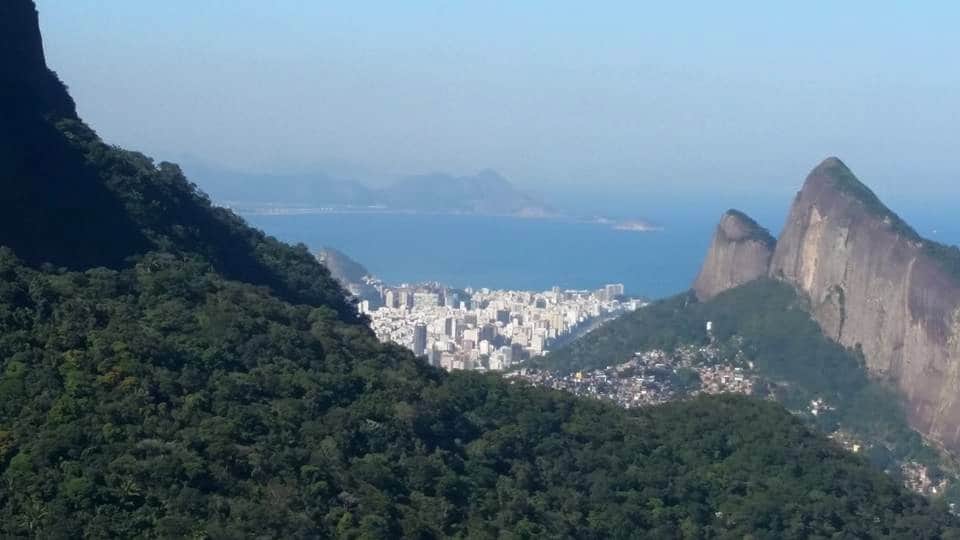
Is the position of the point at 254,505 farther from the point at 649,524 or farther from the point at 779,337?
the point at 779,337

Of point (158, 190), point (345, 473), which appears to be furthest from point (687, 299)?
point (345, 473)

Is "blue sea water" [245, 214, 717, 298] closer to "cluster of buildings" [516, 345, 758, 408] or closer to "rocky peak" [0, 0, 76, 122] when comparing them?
"cluster of buildings" [516, 345, 758, 408]

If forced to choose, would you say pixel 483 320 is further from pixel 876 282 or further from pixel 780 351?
pixel 876 282

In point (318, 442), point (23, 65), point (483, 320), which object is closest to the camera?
point (318, 442)

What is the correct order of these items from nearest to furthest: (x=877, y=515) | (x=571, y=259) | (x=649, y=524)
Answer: (x=649, y=524) < (x=877, y=515) < (x=571, y=259)

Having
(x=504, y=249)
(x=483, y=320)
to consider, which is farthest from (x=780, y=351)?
(x=504, y=249)

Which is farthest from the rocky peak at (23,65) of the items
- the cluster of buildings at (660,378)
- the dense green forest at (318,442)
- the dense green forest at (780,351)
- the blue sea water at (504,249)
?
the blue sea water at (504,249)

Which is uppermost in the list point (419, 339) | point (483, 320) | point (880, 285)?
point (880, 285)
